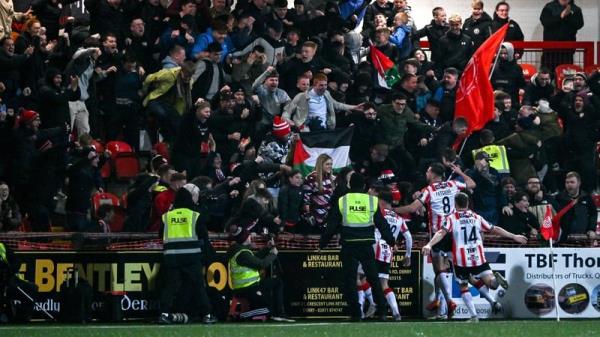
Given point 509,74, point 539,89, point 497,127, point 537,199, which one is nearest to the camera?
point 537,199

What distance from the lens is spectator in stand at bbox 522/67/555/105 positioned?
28516 millimetres

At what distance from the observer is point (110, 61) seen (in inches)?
985

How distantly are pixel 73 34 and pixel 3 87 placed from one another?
2.19 m

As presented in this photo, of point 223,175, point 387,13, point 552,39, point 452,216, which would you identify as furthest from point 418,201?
point 552,39

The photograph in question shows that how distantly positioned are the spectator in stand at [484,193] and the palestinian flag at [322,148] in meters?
2.09

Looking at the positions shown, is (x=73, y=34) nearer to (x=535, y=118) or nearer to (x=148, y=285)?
(x=148, y=285)

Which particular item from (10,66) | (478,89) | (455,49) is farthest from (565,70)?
(10,66)

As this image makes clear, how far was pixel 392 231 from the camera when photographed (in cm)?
2269

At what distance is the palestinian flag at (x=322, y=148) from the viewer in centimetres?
2481

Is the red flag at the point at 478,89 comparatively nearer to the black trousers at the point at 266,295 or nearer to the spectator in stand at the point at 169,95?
the spectator in stand at the point at 169,95

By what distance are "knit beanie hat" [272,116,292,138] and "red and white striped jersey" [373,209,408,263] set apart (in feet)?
8.47

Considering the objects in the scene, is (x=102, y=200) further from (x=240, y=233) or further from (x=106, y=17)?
(x=106, y=17)

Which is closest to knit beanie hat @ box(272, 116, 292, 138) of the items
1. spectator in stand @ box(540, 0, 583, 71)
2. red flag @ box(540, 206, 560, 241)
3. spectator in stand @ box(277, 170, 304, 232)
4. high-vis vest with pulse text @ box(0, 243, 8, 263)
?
spectator in stand @ box(277, 170, 304, 232)

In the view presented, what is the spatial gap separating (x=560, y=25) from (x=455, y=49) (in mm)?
4552
